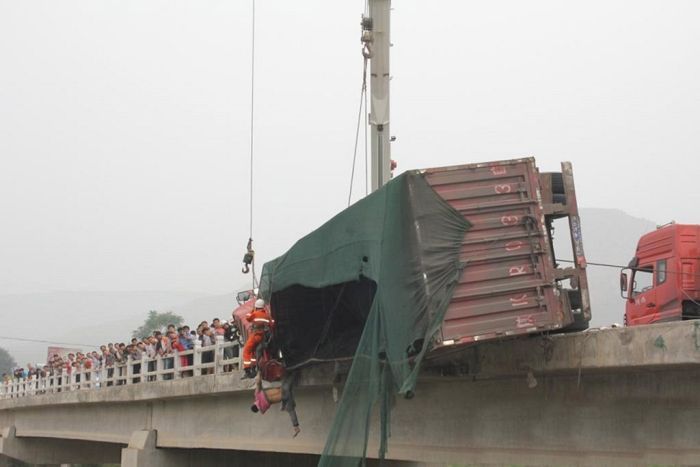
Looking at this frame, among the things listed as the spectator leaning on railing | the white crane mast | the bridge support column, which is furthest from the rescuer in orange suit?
the bridge support column

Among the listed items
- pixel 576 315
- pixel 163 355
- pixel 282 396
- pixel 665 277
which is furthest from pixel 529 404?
pixel 163 355

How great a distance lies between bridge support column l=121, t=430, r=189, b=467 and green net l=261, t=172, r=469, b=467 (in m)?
10.8

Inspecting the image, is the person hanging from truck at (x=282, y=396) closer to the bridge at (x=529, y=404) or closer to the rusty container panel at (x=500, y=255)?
the bridge at (x=529, y=404)

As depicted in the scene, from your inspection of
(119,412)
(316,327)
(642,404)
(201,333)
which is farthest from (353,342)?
(119,412)

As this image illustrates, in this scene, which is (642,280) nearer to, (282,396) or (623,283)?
(623,283)

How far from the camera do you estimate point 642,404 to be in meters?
9.12

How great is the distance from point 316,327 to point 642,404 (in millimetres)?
4839

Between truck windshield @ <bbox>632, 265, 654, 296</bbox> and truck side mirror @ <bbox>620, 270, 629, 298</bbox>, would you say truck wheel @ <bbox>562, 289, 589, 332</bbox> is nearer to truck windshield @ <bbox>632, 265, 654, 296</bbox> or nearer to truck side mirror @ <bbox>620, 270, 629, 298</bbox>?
truck windshield @ <bbox>632, 265, 654, 296</bbox>

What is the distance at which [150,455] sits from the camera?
71.0ft

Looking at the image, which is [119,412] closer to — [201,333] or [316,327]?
[201,333]

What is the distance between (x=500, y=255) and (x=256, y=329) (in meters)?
4.78

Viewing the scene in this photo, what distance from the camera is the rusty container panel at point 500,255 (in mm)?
9445

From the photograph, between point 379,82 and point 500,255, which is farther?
point 379,82

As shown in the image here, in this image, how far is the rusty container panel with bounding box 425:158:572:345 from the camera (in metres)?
9.45
